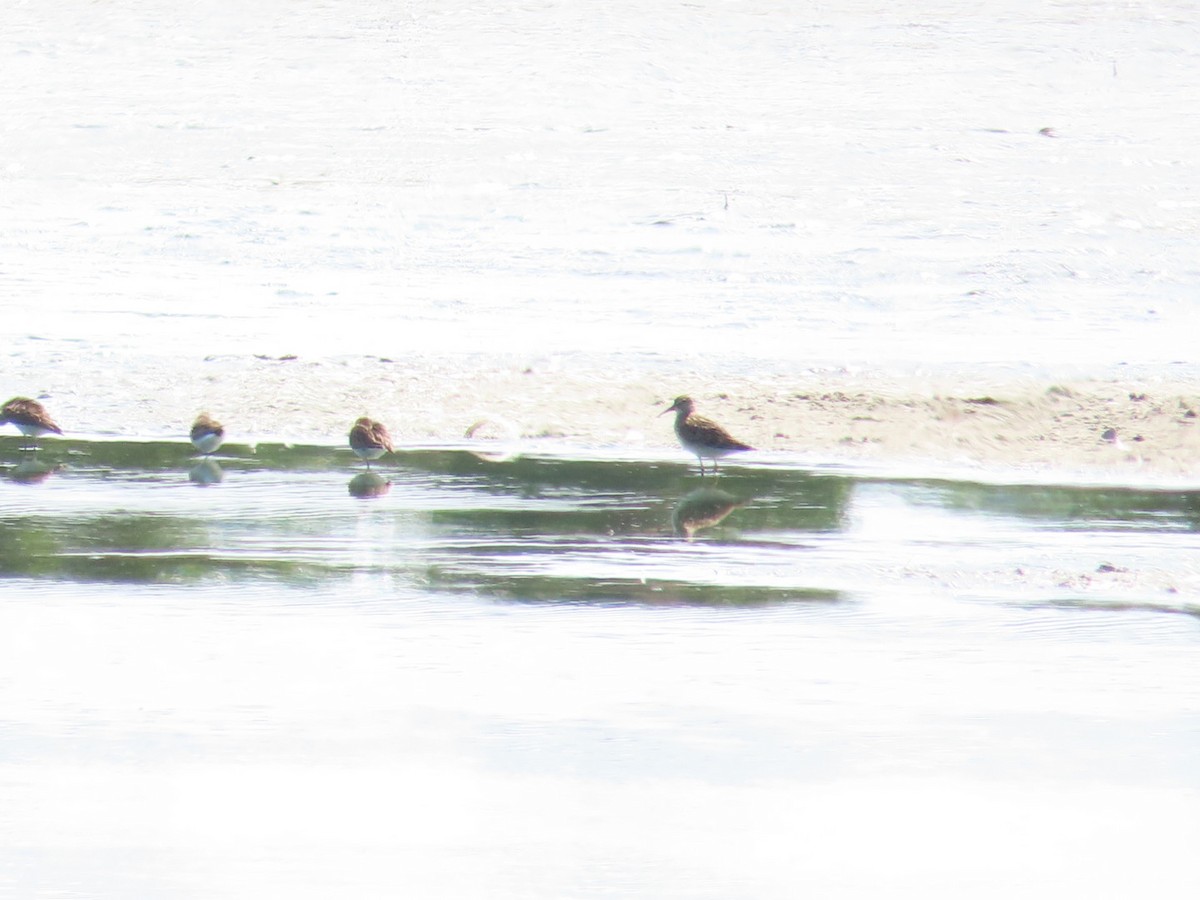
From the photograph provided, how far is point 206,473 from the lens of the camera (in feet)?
35.9

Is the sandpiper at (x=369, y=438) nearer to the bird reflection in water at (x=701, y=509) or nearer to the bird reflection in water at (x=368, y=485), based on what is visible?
the bird reflection in water at (x=368, y=485)

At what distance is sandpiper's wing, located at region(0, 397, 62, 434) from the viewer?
37.8ft

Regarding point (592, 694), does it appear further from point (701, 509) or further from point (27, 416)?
point (27, 416)

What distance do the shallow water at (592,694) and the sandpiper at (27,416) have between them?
143 centimetres

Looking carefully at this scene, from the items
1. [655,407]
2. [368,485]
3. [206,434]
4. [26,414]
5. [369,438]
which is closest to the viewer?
[368,485]

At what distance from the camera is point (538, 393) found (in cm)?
1357

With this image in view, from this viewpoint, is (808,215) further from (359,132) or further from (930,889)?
(930,889)

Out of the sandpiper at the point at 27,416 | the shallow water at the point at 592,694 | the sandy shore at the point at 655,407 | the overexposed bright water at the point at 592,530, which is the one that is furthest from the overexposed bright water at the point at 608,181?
the shallow water at the point at 592,694

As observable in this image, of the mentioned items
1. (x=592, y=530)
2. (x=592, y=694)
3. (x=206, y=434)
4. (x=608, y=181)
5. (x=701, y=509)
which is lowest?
(x=592, y=694)

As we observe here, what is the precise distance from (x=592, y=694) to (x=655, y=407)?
7104 millimetres

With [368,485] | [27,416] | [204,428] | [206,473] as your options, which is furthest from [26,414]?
[368,485]

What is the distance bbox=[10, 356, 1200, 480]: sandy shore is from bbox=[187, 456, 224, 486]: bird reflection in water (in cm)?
104

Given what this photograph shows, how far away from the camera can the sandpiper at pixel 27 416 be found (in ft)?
37.8

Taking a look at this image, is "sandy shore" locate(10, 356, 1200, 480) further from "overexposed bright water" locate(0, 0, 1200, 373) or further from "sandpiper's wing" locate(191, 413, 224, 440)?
"sandpiper's wing" locate(191, 413, 224, 440)
